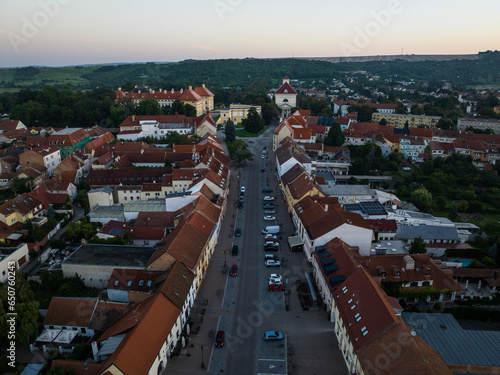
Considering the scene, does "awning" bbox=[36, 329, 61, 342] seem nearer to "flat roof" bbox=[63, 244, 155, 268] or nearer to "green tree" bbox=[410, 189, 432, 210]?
"flat roof" bbox=[63, 244, 155, 268]

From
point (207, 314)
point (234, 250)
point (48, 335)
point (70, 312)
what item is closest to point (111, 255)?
point (70, 312)

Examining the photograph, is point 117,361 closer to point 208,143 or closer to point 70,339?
point 70,339

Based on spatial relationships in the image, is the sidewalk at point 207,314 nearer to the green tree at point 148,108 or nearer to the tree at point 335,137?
the tree at point 335,137

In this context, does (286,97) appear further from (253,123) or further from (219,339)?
(219,339)

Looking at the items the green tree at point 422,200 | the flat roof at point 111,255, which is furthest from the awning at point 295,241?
the green tree at point 422,200

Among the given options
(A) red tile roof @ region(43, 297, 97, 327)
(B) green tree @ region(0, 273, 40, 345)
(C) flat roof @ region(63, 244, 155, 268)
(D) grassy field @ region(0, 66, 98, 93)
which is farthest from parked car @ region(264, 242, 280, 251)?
(D) grassy field @ region(0, 66, 98, 93)

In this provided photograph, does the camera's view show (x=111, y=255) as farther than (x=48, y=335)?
Yes

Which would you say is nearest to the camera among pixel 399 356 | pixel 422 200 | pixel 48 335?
pixel 399 356
